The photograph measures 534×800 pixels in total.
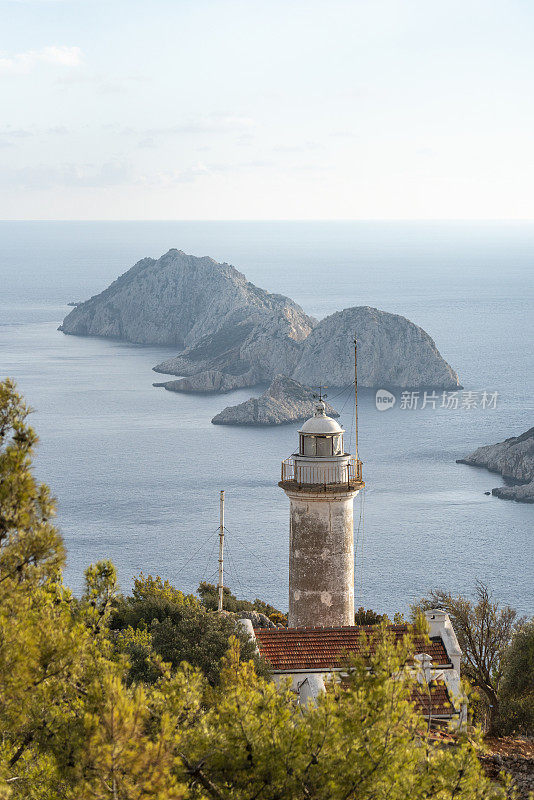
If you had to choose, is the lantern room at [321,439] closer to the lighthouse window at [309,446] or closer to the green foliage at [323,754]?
the lighthouse window at [309,446]

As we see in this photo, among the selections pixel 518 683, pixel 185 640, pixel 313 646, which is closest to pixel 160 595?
pixel 185 640

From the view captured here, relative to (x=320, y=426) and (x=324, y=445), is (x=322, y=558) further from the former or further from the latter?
(x=320, y=426)

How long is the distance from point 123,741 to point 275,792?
134 centimetres

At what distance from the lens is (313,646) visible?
17828 mm

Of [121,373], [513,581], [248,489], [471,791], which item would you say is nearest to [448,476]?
[248,489]

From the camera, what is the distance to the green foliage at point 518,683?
60.0 feet

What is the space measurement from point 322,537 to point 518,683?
17.6 feet

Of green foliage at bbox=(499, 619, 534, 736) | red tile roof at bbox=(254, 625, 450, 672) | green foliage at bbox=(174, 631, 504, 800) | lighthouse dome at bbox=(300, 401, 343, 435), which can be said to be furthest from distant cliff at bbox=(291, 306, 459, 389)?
green foliage at bbox=(174, 631, 504, 800)

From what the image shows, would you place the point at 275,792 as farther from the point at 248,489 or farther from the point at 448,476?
the point at 448,476

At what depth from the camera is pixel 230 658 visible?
14.7 meters
